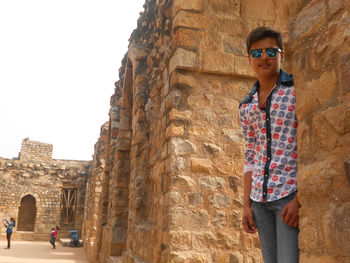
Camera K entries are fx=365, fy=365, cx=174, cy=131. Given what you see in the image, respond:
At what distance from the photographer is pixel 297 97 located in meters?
1.59

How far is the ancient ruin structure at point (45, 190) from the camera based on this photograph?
2025cm

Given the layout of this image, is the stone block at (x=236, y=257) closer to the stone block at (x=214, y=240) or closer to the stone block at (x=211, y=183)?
the stone block at (x=214, y=240)

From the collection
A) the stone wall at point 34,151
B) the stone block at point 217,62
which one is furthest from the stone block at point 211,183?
the stone wall at point 34,151

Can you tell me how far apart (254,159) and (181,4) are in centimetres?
242

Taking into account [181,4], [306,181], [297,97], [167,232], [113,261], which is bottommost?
[113,261]

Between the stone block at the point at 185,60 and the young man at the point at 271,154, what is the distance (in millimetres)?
1815

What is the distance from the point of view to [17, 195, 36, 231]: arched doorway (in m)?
22.9

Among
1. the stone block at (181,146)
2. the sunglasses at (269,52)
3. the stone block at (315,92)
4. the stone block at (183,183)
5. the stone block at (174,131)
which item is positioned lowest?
the stone block at (183,183)

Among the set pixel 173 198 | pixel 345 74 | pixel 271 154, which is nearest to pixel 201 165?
pixel 173 198

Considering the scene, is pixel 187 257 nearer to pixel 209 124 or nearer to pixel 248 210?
pixel 209 124

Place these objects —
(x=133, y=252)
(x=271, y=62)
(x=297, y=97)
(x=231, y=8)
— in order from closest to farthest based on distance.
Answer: (x=297, y=97)
(x=271, y=62)
(x=231, y=8)
(x=133, y=252)

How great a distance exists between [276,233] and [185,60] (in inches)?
94.2

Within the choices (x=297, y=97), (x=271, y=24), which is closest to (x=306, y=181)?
(x=297, y=97)

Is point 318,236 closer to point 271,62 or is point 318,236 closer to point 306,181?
point 306,181
